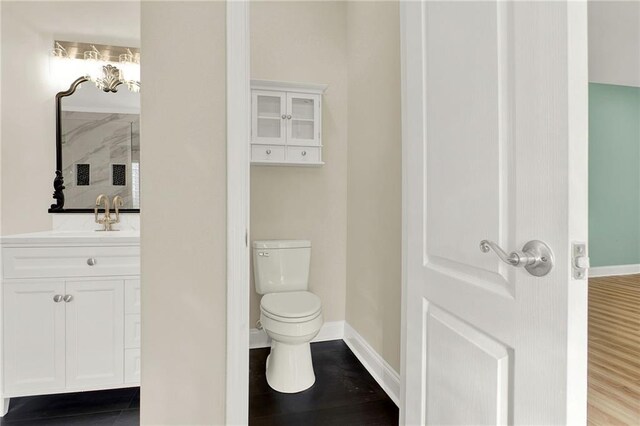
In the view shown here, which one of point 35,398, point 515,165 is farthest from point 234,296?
point 35,398

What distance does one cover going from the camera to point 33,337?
65.2 inches

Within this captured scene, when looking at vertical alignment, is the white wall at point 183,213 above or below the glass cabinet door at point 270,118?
below

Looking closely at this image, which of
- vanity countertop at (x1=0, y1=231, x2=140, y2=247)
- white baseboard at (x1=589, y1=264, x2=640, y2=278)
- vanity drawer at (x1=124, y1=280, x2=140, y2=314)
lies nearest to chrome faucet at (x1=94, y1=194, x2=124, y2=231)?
vanity countertop at (x1=0, y1=231, x2=140, y2=247)

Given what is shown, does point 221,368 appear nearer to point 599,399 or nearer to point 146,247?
point 146,247

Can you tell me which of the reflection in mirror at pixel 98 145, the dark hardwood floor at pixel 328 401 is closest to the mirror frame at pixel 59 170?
the reflection in mirror at pixel 98 145

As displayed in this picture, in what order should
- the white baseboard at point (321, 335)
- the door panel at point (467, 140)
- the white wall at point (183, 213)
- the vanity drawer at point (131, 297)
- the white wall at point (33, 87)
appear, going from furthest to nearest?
the white baseboard at point (321, 335), the white wall at point (33, 87), the vanity drawer at point (131, 297), the white wall at point (183, 213), the door panel at point (467, 140)

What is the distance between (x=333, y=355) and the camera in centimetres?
232

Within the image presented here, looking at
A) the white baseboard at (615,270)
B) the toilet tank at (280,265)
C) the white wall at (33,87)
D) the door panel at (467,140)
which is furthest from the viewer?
the white baseboard at (615,270)

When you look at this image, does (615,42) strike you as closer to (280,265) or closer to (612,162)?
(612,162)

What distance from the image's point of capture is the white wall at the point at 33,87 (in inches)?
78.4

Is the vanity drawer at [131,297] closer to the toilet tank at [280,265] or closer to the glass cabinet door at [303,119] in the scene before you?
the toilet tank at [280,265]

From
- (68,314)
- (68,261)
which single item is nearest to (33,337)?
(68,314)

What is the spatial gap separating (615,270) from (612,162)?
139 centimetres

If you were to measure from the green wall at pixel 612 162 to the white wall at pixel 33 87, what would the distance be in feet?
15.8
